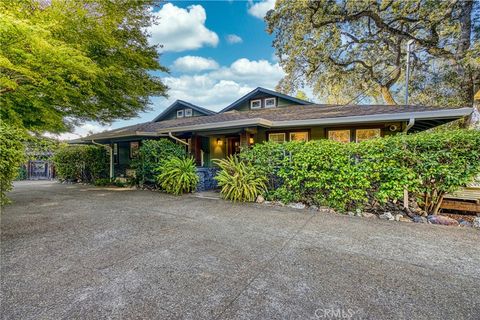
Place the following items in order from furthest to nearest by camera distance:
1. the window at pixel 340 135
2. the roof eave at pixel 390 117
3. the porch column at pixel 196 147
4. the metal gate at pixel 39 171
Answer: the metal gate at pixel 39 171 < the porch column at pixel 196 147 < the window at pixel 340 135 < the roof eave at pixel 390 117

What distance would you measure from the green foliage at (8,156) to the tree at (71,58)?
160 centimetres

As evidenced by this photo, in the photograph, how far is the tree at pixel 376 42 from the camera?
11.2m

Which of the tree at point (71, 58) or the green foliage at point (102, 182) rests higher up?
the tree at point (71, 58)

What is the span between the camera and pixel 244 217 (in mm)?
5023

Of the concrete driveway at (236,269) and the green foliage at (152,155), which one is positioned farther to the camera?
the green foliage at (152,155)

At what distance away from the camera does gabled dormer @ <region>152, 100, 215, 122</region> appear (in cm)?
1356

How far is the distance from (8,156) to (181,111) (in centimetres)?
1135

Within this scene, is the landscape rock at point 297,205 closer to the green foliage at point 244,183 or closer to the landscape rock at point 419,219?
the green foliage at point 244,183

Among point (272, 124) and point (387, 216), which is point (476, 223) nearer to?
point (387, 216)

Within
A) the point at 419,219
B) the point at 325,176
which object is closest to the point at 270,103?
the point at 325,176

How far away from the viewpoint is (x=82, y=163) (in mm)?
12109

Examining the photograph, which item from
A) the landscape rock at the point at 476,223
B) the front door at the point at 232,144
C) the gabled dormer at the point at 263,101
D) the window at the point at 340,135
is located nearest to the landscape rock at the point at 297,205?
the landscape rock at the point at 476,223

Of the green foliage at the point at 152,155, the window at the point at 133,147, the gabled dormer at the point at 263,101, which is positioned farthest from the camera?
the window at the point at 133,147

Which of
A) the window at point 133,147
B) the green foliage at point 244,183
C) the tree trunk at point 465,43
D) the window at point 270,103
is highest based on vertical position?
the tree trunk at point 465,43
